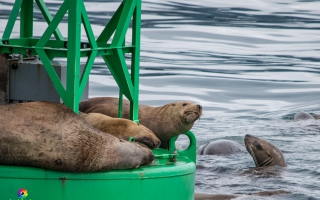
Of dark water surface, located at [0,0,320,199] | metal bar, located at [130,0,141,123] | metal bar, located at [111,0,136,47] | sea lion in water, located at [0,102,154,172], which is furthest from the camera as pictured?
dark water surface, located at [0,0,320,199]

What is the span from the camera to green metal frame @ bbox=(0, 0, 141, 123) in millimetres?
6168

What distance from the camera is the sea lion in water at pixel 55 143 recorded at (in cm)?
588

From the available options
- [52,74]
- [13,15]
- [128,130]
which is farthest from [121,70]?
[13,15]

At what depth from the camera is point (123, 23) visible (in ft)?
22.5

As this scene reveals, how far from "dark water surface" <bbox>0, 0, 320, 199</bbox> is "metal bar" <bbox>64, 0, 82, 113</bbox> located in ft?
11.5

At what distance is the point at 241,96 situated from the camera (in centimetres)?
1638

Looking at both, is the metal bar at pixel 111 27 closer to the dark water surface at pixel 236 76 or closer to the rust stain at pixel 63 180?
the rust stain at pixel 63 180

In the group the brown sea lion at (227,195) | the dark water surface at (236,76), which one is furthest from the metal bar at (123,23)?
the dark water surface at (236,76)

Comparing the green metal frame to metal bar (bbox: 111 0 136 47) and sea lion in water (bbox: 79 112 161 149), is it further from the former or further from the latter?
sea lion in water (bbox: 79 112 161 149)

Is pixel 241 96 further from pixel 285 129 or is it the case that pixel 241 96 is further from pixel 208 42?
pixel 208 42

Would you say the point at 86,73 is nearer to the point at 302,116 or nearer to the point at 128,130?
the point at 128,130

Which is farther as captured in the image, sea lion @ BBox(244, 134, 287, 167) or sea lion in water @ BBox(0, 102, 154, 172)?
sea lion @ BBox(244, 134, 287, 167)

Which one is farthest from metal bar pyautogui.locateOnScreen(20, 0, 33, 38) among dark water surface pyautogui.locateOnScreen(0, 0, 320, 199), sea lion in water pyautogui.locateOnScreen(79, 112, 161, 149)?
dark water surface pyautogui.locateOnScreen(0, 0, 320, 199)

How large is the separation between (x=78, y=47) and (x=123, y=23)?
2.54ft
